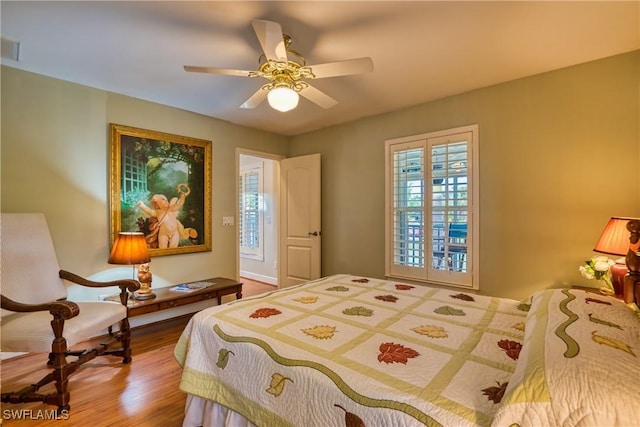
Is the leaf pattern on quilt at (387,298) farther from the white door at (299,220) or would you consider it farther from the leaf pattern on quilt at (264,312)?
the white door at (299,220)

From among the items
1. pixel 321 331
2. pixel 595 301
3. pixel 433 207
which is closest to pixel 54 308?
pixel 321 331

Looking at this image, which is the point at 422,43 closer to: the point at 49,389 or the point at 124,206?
the point at 124,206

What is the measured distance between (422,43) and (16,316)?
11.5 ft

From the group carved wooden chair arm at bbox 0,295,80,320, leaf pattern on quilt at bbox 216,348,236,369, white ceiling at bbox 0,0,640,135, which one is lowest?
leaf pattern on quilt at bbox 216,348,236,369

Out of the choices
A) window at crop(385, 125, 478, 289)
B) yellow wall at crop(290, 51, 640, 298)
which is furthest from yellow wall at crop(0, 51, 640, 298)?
window at crop(385, 125, 478, 289)

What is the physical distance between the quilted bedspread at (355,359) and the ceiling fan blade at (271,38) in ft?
4.97

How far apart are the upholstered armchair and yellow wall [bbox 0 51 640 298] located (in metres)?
0.29

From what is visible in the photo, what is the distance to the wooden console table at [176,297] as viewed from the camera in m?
2.69

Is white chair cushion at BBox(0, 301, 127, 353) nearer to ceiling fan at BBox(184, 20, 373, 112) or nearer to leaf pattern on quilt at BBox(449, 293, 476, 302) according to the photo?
ceiling fan at BBox(184, 20, 373, 112)

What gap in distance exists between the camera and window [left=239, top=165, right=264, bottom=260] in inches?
226

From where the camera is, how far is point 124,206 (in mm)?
3074

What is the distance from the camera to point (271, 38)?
162 cm

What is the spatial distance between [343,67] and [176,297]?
2573 mm

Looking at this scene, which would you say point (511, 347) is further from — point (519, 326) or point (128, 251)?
point (128, 251)
